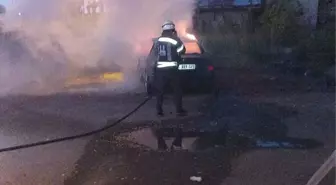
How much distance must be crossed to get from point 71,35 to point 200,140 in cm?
999

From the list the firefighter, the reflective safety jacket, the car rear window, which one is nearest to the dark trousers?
the firefighter

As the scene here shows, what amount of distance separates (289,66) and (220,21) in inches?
265

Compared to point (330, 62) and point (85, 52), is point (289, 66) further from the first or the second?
point (85, 52)

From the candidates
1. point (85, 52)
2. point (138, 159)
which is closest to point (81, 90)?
point (85, 52)

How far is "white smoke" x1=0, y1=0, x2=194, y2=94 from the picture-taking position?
14064 mm

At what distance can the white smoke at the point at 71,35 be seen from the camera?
14.1 metres

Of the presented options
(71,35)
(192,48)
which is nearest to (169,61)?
(192,48)

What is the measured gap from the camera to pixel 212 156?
6.07m

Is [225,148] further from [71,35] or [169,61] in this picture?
[71,35]

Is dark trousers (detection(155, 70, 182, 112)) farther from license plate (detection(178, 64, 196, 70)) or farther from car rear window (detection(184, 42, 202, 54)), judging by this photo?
car rear window (detection(184, 42, 202, 54))

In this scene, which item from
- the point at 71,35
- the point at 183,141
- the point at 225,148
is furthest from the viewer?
the point at 71,35

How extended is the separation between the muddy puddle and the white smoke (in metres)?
6.43

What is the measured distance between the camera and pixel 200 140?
22.5ft

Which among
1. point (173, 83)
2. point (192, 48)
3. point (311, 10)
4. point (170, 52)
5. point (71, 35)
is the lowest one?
point (173, 83)
